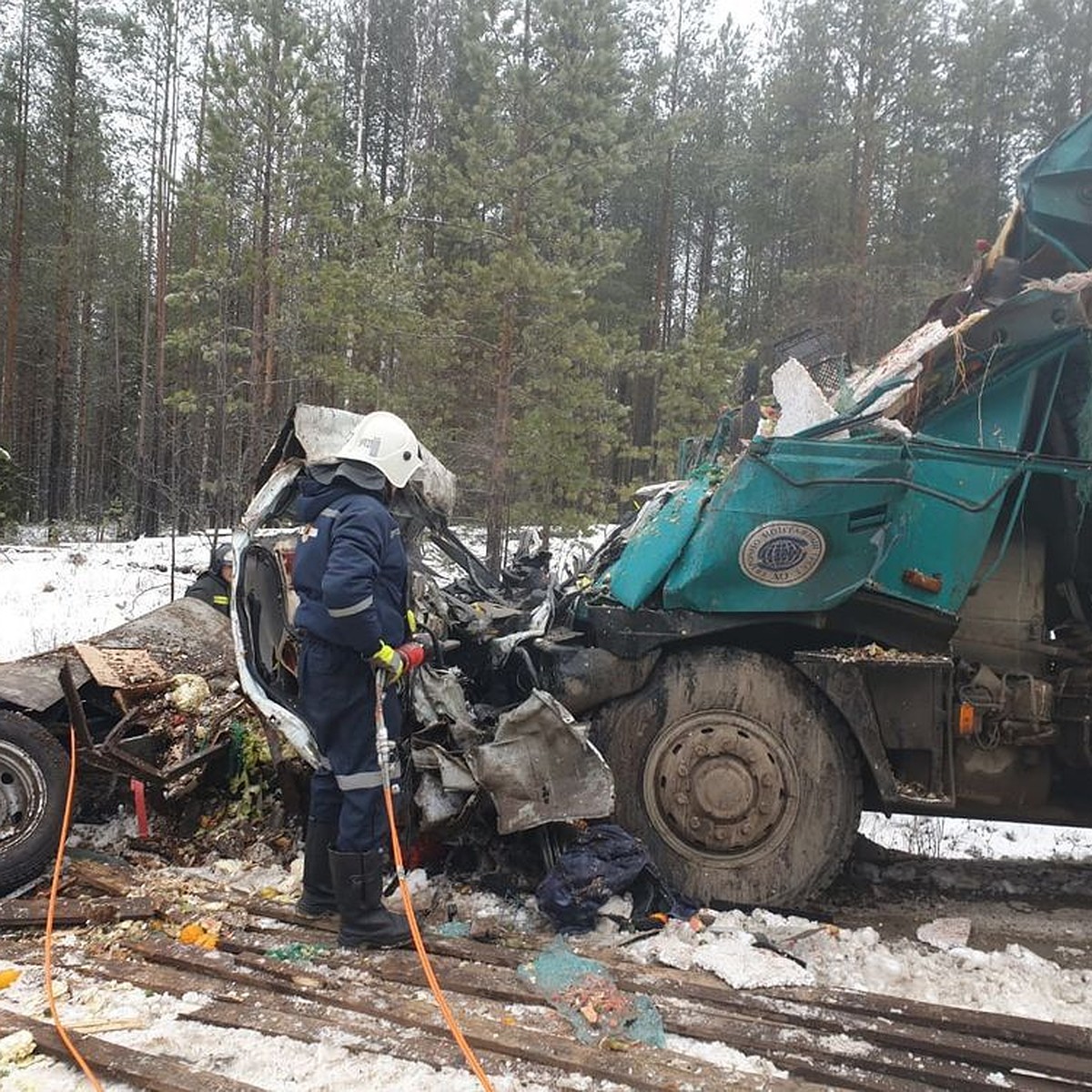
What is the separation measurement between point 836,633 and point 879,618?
0.20 m

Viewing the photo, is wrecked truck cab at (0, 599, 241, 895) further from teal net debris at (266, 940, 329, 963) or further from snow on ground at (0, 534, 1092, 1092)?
teal net debris at (266, 940, 329, 963)

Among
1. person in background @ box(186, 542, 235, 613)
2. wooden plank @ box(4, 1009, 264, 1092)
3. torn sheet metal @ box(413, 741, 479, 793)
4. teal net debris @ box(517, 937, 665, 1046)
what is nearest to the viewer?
wooden plank @ box(4, 1009, 264, 1092)

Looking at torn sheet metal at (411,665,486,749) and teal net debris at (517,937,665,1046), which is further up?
torn sheet metal at (411,665,486,749)

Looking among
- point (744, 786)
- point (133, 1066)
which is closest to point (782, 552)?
point (744, 786)

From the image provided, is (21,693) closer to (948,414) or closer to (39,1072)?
(39,1072)

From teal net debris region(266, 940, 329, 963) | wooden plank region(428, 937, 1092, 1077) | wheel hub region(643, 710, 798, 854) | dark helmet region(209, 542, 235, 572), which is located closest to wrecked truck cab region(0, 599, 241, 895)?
dark helmet region(209, 542, 235, 572)

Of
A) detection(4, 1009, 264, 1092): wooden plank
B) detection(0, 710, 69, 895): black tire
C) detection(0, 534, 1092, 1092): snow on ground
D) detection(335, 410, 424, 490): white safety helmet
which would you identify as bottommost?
detection(0, 534, 1092, 1092): snow on ground

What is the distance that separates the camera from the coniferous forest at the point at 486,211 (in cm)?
1073

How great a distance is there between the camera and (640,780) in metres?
3.87

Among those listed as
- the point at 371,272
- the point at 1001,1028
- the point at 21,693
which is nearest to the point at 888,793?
the point at 1001,1028

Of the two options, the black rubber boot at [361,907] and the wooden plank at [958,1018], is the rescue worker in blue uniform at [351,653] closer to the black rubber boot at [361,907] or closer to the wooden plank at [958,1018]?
the black rubber boot at [361,907]

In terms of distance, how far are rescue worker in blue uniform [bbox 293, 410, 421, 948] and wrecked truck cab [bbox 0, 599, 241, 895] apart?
1019 millimetres

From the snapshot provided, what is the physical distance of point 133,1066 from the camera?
94.7 inches

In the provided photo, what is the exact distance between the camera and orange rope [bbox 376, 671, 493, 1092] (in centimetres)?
240
